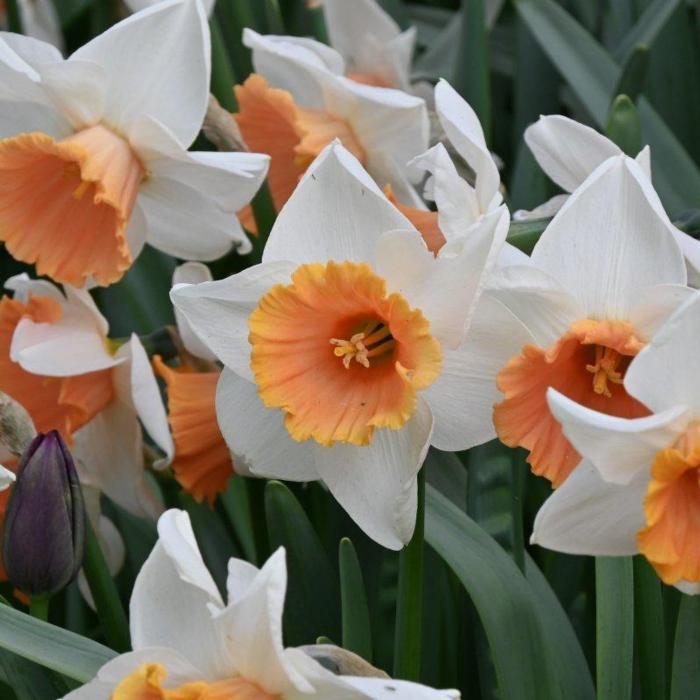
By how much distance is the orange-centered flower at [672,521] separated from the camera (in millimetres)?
910


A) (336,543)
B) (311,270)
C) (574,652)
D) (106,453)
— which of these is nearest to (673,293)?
(311,270)

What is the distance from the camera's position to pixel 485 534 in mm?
1156

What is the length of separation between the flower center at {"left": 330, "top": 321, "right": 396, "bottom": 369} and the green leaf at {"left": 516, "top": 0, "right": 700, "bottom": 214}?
86cm

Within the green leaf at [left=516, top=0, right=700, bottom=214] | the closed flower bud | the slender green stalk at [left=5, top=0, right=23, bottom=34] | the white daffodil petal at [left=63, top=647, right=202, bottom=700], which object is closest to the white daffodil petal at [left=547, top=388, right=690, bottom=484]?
the white daffodil petal at [left=63, top=647, right=202, bottom=700]

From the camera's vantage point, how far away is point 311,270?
1036mm

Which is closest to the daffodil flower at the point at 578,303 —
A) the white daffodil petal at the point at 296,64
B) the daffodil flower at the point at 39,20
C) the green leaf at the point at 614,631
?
the green leaf at the point at 614,631

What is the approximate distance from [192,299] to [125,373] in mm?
373

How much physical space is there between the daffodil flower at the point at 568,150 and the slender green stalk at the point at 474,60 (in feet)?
2.12

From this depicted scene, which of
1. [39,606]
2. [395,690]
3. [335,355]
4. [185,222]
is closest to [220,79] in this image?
[185,222]

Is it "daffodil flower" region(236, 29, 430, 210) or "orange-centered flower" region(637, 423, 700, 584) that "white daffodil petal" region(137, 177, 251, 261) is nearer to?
"daffodil flower" region(236, 29, 430, 210)

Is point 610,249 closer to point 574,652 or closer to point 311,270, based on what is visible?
point 311,270

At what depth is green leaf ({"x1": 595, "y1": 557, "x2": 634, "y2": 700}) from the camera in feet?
3.44

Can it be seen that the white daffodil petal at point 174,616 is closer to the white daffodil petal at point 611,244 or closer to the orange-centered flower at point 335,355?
the orange-centered flower at point 335,355

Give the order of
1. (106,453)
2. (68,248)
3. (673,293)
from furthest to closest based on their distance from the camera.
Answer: (106,453), (68,248), (673,293)
